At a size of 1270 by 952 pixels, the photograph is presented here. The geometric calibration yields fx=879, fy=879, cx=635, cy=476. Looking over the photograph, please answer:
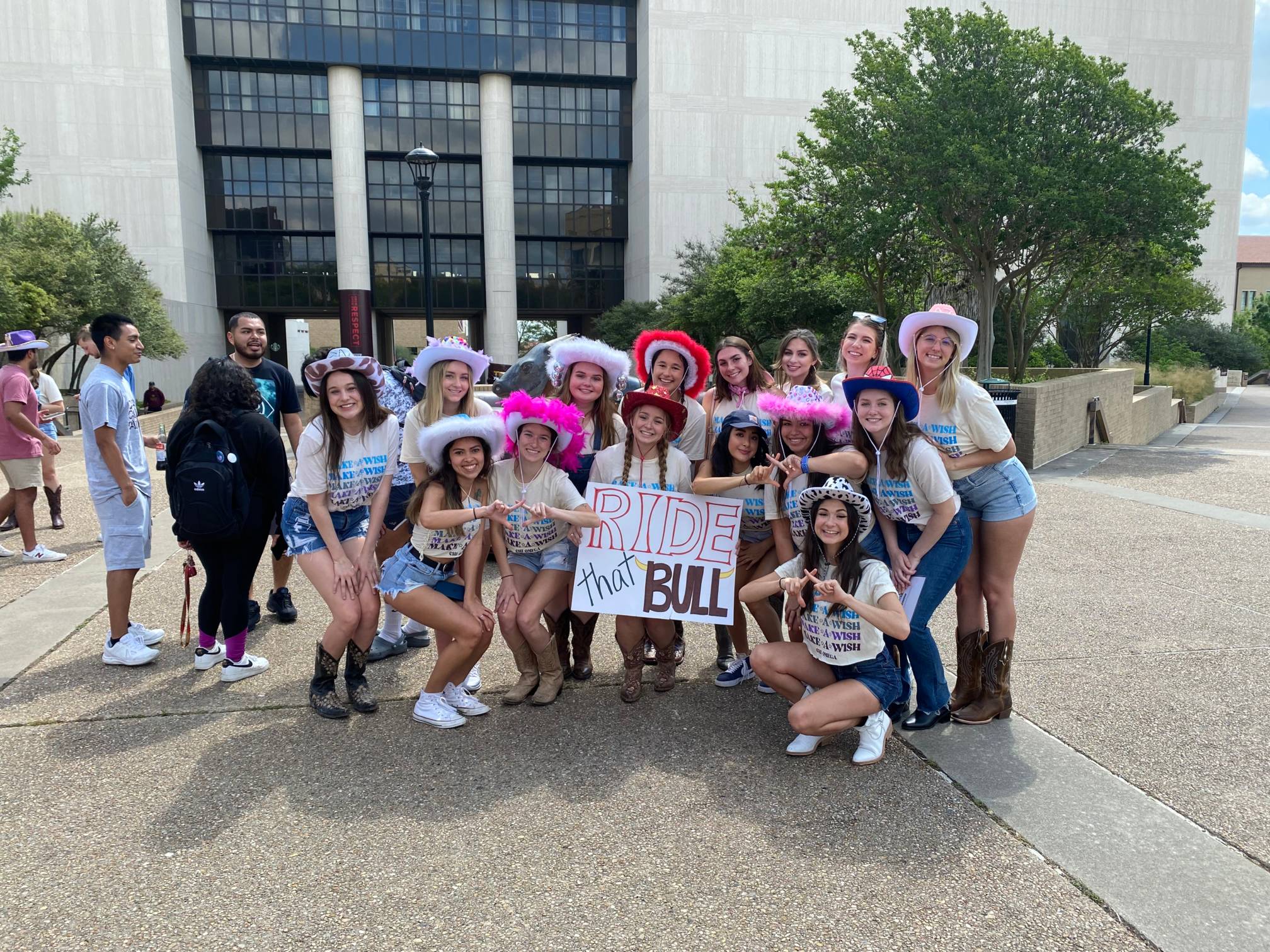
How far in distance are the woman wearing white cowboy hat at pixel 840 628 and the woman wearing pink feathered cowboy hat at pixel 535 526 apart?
1.14 metres

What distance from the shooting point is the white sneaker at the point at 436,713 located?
4.31 meters

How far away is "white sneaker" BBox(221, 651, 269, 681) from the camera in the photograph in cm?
489

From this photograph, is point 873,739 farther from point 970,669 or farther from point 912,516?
point 912,516

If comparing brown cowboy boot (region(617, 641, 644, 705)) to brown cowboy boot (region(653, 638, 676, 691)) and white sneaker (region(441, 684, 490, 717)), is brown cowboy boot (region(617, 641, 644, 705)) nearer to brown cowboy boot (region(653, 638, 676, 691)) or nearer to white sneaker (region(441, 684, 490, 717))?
brown cowboy boot (region(653, 638, 676, 691))

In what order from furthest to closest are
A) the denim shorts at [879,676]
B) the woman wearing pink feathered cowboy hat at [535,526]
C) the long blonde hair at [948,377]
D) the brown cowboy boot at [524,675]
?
the brown cowboy boot at [524,675], the woman wearing pink feathered cowboy hat at [535,526], the long blonde hair at [948,377], the denim shorts at [879,676]

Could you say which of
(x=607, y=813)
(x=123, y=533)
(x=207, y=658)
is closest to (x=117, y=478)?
(x=123, y=533)

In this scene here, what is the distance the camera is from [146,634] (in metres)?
5.33

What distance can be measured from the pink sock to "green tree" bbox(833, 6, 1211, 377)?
16377 millimetres

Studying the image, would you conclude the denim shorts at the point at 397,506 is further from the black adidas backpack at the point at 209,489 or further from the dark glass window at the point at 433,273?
the dark glass window at the point at 433,273

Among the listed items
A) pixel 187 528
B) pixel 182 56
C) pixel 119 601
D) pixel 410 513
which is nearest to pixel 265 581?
pixel 119 601

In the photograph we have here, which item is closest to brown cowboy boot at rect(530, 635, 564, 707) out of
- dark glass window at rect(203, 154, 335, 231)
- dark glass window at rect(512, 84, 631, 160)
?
dark glass window at rect(512, 84, 631, 160)

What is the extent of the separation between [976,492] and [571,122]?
1977 inches

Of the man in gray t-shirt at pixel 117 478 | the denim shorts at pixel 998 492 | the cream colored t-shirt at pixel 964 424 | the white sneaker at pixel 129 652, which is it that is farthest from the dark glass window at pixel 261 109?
the denim shorts at pixel 998 492

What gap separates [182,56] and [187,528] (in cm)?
5201
